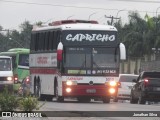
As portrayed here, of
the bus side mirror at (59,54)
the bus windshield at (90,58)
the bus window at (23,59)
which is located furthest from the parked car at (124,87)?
the bus window at (23,59)

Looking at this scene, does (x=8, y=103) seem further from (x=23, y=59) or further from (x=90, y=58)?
(x=23, y=59)

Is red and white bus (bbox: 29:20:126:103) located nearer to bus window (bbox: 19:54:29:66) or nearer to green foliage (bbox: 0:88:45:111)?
green foliage (bbox: 0:88:45:111)

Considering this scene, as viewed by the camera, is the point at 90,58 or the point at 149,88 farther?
the point at 149,88

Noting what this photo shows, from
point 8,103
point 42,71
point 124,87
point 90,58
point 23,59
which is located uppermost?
point 90,58

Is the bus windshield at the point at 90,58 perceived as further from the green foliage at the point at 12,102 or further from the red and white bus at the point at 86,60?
the green foliage at the point at 12,102

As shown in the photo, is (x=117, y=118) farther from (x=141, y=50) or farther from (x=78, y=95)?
(x=141, y=50)

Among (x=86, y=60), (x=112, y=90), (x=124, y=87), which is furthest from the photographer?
(x=124, y=87)

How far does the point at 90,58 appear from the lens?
112 feet

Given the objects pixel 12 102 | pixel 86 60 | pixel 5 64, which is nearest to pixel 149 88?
pixel 86 60

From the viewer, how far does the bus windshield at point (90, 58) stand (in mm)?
34188

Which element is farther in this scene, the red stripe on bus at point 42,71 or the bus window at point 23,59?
the bus window at point 23,59

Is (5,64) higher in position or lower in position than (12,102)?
higher

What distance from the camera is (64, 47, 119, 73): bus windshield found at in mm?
34188

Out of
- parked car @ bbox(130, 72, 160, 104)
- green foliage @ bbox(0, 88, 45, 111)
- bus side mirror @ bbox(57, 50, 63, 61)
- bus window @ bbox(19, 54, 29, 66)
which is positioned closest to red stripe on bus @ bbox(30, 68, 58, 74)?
bus side mirror @ bbox(57, 50, 63, 61)
